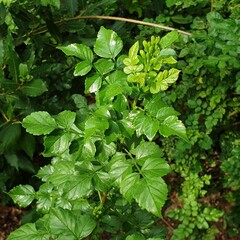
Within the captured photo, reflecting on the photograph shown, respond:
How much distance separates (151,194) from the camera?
121 cm

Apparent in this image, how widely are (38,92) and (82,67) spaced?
3.25 feet

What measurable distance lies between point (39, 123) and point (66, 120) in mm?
90

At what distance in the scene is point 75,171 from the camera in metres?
1.42

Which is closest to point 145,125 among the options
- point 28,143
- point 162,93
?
point 162,93

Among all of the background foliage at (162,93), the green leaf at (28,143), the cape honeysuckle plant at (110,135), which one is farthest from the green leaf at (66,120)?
the green leaf at (28,143)

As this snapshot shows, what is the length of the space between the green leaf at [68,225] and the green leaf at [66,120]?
0.91 feet

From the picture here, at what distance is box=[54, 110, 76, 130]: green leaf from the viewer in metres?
1.40

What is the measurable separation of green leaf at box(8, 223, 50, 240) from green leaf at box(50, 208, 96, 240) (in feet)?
0.44

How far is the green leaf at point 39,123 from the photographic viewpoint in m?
1.37

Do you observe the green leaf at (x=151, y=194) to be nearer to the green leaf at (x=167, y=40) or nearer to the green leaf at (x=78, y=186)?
the green leaf at (x=78, y=186)

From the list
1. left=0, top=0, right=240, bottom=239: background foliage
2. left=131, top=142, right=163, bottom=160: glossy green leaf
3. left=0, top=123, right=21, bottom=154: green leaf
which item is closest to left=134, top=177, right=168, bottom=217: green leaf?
left=131, top=142, right=163, bottom=160: glossy green leaf

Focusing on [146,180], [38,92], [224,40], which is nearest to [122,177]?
[146,180]

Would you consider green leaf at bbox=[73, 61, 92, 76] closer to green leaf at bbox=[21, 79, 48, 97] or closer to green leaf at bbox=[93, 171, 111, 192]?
green leaf at bbox=[93, 171, 111, 192]

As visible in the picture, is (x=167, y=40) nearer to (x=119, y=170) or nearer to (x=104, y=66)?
(x=104, y=66)
